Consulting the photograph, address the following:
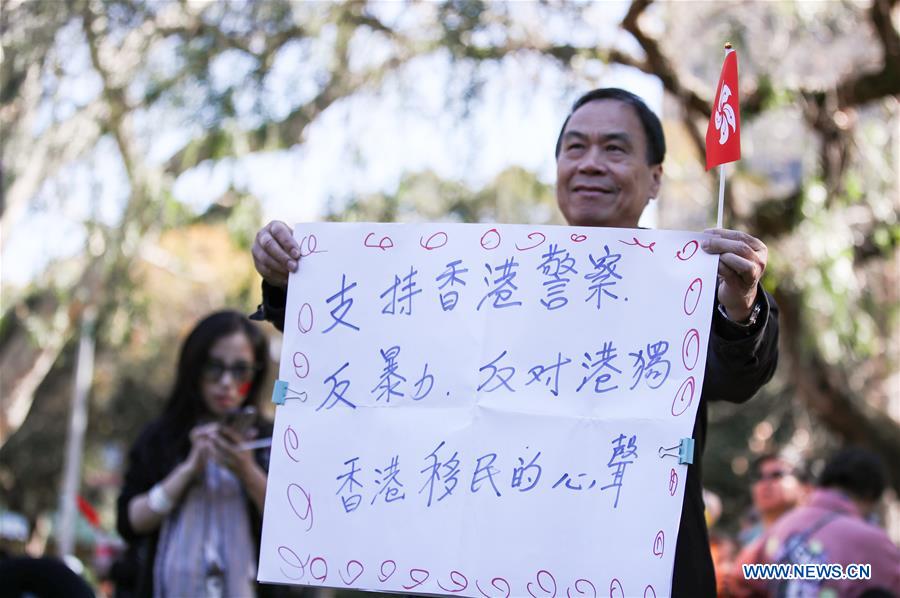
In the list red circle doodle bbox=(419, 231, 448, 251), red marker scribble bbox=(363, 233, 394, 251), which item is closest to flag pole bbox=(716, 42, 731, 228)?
red circle doodle bbox=(419, 231, 448, 251)

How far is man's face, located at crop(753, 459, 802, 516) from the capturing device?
20.0 ft

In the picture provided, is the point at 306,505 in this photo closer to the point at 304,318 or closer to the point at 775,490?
the point at 304,318

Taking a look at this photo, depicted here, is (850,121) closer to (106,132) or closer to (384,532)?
(106,132)

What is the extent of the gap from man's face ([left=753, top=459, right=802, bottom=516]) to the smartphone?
11.5 feet

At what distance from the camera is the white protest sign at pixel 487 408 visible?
2.28 m

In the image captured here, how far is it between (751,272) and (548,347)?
1.44 ft

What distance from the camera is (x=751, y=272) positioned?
88.0 inches

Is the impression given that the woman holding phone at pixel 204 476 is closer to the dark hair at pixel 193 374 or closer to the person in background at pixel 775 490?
the dark hair at pixel 193 374

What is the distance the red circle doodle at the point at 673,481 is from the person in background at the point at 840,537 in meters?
2.19

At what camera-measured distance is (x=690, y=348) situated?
2334mm

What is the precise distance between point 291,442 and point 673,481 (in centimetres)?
80

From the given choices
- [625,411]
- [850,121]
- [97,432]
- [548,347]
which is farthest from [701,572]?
[97,432]

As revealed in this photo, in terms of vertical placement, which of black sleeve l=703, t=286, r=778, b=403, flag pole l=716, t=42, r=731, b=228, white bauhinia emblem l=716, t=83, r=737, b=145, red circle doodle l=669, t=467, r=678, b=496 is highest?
white bauhinia emblem l=716, t=83, r=737, b=145

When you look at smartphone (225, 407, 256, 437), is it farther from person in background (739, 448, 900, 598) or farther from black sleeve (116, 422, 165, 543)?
person in background (739, 448, 900, 598)
